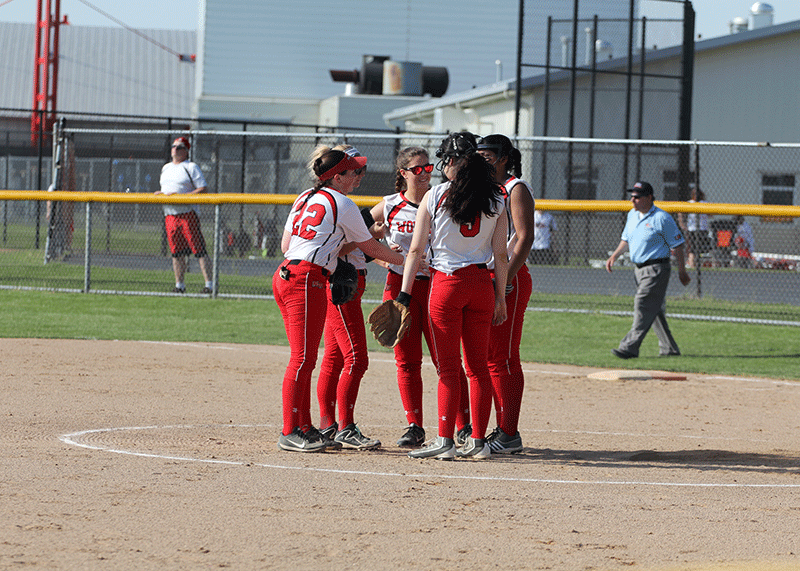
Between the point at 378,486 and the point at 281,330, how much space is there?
7.65 m

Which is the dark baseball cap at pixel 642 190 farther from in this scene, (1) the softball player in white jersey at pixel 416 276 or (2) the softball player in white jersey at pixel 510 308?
(1) the softball player in white jersey at pixel 416 276

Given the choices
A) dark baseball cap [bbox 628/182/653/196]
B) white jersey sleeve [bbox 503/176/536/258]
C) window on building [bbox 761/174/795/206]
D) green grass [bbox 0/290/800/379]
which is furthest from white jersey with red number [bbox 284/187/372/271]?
window on building [bbox 761/174/795/206]

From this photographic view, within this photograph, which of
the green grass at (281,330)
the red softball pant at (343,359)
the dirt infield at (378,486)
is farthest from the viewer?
the green grass at (281,330)

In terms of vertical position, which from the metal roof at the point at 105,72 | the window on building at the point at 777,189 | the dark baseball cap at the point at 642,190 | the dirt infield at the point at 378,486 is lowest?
the dirt infield at the point at 378,486

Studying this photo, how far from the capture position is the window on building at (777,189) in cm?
2706

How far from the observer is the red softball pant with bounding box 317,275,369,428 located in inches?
254

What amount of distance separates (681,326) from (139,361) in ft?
23.2

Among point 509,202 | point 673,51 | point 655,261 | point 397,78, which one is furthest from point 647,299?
point 397,78

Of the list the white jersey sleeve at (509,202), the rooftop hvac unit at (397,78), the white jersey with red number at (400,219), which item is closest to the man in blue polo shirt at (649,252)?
the white jersey sleeve at (509,202)

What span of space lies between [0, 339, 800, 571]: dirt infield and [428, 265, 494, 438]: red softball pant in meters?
0.38

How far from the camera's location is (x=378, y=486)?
5.39 meters

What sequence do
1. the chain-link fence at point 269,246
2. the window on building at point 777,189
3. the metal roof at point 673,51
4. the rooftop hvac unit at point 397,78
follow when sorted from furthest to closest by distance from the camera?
the rooftop hvac unit at point 397,78 → the window on building at point 777,189 → the metal roof at point 673,51 → the chain-link fence at point 269,246

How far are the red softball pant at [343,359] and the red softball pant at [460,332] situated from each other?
59cm

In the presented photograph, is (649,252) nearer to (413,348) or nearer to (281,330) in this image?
(281,330)
